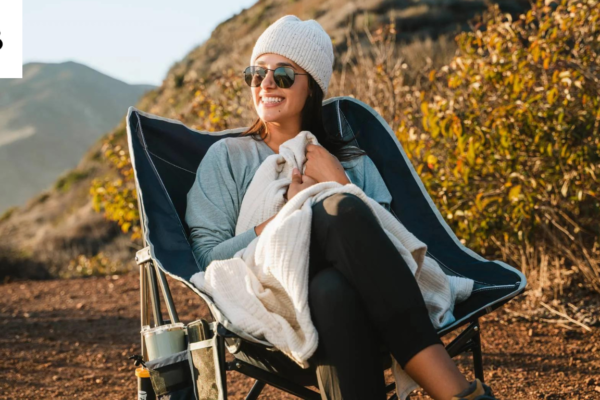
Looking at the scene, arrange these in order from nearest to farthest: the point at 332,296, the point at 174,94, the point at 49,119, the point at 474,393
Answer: the point at 474,393, the point at 332,296, the point at 174,94, the point at 49,119

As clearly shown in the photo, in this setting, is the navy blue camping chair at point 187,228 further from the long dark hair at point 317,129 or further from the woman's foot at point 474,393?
the woman's foot at point 474,393

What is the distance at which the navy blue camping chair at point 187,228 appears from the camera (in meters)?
1.96

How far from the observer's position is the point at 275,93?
2496mm

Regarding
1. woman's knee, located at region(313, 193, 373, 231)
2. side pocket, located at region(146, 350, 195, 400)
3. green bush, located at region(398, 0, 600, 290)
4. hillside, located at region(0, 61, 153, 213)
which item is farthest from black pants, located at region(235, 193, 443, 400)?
hillside, located at region(0, 61, 153, 213)

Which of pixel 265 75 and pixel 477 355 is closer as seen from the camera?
pixel 477 355

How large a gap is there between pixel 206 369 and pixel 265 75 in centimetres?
108

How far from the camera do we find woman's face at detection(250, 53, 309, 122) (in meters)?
2.49

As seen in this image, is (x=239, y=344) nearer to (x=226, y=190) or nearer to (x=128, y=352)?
(x=226, y=190)

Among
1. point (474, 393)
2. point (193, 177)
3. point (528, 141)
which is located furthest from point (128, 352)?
point (474, 393)

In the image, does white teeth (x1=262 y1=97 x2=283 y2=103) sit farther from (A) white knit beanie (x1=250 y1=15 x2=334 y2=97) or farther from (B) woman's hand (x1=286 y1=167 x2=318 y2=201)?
(B) woman's hand (x1=286 y1=167 x2=318 y2=201)

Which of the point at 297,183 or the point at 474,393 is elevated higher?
the point at 297,183

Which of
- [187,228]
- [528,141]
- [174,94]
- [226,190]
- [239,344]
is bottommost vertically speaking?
[239,344]

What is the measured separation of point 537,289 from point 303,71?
196cm

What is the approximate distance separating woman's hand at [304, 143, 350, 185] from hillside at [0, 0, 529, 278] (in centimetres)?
427
